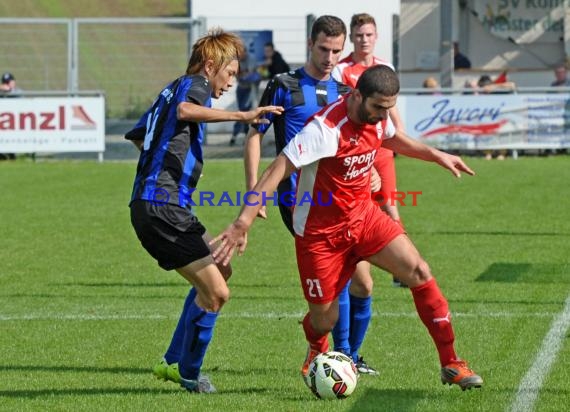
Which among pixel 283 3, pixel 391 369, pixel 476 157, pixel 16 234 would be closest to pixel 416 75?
pixel 283 3

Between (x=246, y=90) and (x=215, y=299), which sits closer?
(x=215, y=299)

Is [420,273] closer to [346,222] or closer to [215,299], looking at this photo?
[346,222]

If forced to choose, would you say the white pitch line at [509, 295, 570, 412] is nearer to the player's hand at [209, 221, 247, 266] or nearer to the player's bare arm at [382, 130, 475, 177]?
the player's bare arm at [382, 130, 475, 177]

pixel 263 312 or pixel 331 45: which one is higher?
pixel 331 45

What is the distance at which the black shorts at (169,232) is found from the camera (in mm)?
6602

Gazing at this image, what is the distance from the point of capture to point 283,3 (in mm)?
30078

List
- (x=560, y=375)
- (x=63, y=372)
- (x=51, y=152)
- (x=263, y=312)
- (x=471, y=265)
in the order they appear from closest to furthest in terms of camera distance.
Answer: (x=560, y=375) < (x=63, y=372) < (x=263, y=312) < (x=471, y=265) < (x=51, y=152)

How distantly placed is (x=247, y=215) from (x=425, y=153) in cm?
131

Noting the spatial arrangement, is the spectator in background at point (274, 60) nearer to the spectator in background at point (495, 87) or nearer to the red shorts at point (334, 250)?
the spectator in background at point (495, 87)

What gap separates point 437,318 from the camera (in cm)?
655

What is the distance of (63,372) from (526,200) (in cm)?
1052

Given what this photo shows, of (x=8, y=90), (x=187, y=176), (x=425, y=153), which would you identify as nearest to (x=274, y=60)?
(x=8, y=90)

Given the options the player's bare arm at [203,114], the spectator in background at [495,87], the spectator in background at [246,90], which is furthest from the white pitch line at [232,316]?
the spectator in background at [246,90]

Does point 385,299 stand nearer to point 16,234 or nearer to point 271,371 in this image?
point 271,371
